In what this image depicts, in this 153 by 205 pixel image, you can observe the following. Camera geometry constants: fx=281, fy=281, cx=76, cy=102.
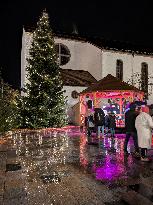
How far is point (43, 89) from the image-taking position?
2331 centimetres

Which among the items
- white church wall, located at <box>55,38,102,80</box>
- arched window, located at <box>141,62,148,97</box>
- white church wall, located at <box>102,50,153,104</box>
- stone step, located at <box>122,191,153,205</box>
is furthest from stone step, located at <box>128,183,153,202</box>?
arched window, located at <box>141,62,148,97</box>

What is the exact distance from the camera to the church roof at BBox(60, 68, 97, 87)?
29.4 metres

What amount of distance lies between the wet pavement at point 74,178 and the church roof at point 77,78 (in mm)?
18781

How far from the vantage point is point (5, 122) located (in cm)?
1764

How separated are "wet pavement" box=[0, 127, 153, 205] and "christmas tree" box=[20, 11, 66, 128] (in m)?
11.7

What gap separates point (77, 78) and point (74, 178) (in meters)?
24.6

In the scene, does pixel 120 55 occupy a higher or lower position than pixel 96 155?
higher

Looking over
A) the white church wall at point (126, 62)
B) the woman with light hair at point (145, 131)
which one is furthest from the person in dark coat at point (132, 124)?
the white church wall at point (126, 62)

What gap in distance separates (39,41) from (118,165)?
1787 cm

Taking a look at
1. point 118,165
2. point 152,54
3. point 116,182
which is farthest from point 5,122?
point 152,54

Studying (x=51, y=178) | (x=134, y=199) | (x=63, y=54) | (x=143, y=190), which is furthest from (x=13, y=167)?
(x=63, y=54)

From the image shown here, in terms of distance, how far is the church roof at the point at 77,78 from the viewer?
2943cm

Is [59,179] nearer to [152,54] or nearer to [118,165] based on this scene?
[118,165]

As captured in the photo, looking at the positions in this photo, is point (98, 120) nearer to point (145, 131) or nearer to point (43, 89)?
point (145, 131)
